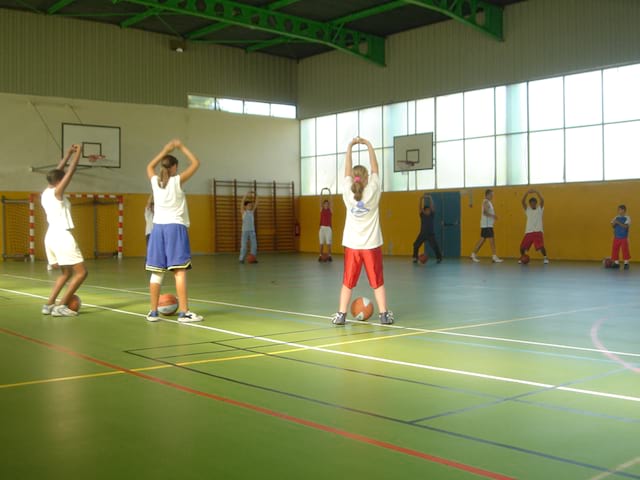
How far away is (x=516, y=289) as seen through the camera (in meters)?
13.3

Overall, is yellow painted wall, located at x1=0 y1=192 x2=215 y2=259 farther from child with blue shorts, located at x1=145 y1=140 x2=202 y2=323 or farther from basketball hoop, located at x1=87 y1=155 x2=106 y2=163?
child with blue shorts, located at x1=145 y1=140 x2=202 y2=323

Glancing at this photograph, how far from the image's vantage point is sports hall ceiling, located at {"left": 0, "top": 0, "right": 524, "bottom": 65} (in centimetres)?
2555

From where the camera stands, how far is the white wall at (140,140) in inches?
1065

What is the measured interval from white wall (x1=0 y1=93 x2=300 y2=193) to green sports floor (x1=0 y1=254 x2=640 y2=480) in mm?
18749

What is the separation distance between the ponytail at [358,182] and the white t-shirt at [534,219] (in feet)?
47.2

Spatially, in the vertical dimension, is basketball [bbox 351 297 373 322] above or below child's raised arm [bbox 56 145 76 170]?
below

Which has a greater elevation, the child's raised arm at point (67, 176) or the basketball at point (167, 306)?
the child's raised arm at point (67, 176)

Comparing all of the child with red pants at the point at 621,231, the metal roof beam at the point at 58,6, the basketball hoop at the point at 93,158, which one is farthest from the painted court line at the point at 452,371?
the basketball hoop at the point at 93,158

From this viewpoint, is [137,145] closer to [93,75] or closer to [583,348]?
[93,75]

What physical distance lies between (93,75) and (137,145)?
3287 millimetres

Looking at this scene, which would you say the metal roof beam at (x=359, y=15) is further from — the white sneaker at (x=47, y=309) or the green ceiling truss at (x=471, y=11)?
the white sneaker at (x=47, y=309)

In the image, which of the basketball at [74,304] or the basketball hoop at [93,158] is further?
the basketball hoop at [93,158]

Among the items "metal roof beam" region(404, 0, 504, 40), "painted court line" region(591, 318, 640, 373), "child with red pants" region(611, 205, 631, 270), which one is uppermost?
"metal roof beam" region(404, 0, 504, 40)

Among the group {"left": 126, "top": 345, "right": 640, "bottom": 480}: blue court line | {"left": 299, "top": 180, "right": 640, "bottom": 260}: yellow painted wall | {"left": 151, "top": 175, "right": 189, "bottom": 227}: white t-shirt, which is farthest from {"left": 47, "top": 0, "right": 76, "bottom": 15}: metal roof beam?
{"left": 126, "top": 345, "right": 640, "bottom": 480}: blue court line
